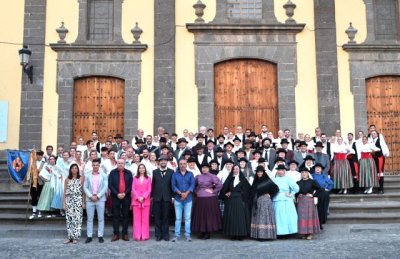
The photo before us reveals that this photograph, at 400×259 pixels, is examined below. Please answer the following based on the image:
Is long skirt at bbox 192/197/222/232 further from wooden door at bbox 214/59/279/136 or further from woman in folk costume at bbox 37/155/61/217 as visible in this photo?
wooden door at bbox 214/59/279/136

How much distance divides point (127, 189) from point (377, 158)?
6455 mm

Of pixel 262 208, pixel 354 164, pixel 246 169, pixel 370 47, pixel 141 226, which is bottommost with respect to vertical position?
pixel 141 226

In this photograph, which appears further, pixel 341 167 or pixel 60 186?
pixel 341 167

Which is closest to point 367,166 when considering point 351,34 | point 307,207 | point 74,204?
point 307,207

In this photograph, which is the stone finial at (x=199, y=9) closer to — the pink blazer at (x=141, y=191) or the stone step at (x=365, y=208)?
the pink blazer at (x=141, y=191)

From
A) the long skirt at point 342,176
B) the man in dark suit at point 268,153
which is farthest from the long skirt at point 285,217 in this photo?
the long skirt at point 342,176

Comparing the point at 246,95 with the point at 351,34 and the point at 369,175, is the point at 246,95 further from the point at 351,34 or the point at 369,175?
the point at 369,175

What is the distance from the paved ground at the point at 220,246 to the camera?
834 cm

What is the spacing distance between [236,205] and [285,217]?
101 centimetres

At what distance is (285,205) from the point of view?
982 centimetres

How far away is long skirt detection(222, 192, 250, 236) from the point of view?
31.8 feet

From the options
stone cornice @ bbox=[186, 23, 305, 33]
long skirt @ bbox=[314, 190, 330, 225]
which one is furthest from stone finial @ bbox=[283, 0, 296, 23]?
long skirt @ bbox=[314, 190, 330, 225]

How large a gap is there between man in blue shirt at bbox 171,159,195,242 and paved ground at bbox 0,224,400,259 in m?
0.41

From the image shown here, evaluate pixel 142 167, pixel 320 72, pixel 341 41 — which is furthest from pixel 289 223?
pixel 341 41
